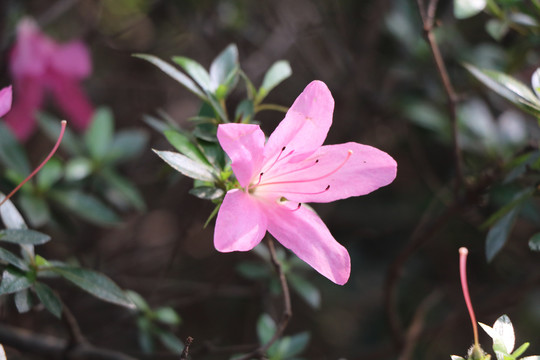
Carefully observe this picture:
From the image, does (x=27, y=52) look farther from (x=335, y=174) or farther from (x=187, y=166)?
(x=335, y=174)

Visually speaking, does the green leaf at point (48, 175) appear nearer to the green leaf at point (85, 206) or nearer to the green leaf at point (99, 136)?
the green leaf at point (85, 206)

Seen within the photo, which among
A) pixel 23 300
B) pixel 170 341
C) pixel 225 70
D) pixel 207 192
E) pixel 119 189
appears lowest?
pixel 170 341

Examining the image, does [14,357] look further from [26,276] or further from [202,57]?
[202,57]

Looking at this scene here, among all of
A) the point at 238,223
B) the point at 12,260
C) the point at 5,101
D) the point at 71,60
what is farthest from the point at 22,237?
the point at 71,60

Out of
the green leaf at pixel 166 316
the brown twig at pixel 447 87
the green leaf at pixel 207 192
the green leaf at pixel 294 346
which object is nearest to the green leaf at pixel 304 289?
the green leaf at pixel 294 346

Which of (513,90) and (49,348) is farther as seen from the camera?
(49,348)

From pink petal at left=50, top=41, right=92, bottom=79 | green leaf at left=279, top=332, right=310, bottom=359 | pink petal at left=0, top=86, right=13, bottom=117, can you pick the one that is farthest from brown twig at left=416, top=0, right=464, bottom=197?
pink petal at left=50, top=41, right=92, bottom=79
